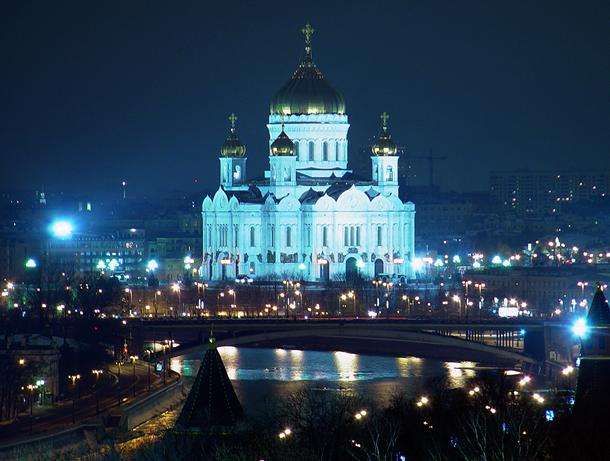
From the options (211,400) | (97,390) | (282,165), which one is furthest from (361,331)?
(211,400)

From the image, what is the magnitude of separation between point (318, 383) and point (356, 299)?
21.8 meters

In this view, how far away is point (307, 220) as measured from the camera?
9375 cm

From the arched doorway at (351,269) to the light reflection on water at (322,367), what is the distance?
1300cm

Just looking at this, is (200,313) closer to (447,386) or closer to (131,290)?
(131,290)

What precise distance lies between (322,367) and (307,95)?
2745cm

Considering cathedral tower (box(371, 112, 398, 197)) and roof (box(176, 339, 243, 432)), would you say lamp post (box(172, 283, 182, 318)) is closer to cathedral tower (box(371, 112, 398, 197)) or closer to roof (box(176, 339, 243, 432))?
cathedral tower (box(371, 112, 398, 197))

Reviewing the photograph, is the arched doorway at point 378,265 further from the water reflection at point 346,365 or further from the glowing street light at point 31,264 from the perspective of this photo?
the water reflection at point 346,365

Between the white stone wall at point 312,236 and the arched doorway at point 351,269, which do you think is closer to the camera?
the arched doorway at point 351,269

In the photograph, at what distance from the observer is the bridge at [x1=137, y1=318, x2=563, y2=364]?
66.9 m

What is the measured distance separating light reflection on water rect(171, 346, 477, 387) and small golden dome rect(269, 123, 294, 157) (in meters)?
16.3

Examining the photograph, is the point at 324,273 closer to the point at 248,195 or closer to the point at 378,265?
the point at 378,265

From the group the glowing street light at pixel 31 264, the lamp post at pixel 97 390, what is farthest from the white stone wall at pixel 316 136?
the lamp post at pixel 97 390

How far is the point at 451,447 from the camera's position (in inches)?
1578

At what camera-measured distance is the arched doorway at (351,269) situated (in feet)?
299
